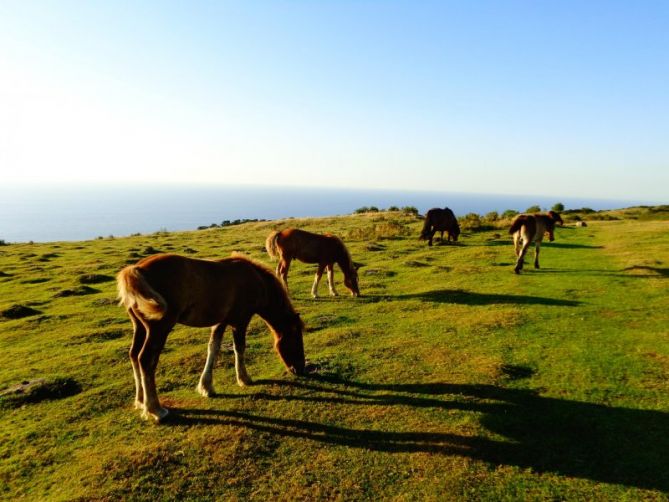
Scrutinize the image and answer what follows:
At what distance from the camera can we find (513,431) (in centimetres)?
684

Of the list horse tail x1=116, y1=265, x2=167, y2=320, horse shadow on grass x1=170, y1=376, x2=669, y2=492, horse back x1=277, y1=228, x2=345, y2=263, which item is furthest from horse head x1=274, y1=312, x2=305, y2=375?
horse back x1=277, y1=228, x2=345, y2=263

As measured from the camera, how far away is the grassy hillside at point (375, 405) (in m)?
5.79

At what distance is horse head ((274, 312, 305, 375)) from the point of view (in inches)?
349

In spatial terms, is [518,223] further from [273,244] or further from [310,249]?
[273,244]

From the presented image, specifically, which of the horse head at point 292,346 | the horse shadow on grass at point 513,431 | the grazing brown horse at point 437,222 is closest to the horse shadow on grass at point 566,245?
the grazing brown horse at point 437,222

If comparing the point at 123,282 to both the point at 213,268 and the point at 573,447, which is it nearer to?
the point at 213,268

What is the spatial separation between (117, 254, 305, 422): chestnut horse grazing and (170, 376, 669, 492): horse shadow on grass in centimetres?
84

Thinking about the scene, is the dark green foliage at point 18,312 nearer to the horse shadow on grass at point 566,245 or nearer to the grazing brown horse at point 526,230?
the grazing brown horse at point 526,230

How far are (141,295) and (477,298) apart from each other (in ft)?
39.5

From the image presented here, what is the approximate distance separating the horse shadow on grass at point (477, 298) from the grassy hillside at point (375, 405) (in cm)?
11

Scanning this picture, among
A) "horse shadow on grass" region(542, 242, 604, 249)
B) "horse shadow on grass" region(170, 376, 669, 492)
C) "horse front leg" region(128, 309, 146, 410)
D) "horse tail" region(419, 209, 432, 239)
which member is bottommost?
"horse shadow on grass" region(170, 376, 669, 492)

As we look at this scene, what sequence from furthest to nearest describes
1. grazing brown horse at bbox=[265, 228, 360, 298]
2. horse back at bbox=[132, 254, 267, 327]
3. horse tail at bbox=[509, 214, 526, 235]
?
horse tail at bbox=[509, 214, 526, 235]
grazing brown horse at bbox=[265, 228, 360, 298]
horse back at bbox=[132, 254, 267, 327]

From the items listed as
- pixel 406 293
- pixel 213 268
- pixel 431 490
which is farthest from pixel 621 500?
pixel 406 293

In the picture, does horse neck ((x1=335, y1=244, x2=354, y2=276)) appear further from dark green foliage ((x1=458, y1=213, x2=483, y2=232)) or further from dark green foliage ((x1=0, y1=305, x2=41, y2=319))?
dark green foliage ((x1=458, y1=213, x2=483, y2=232))
